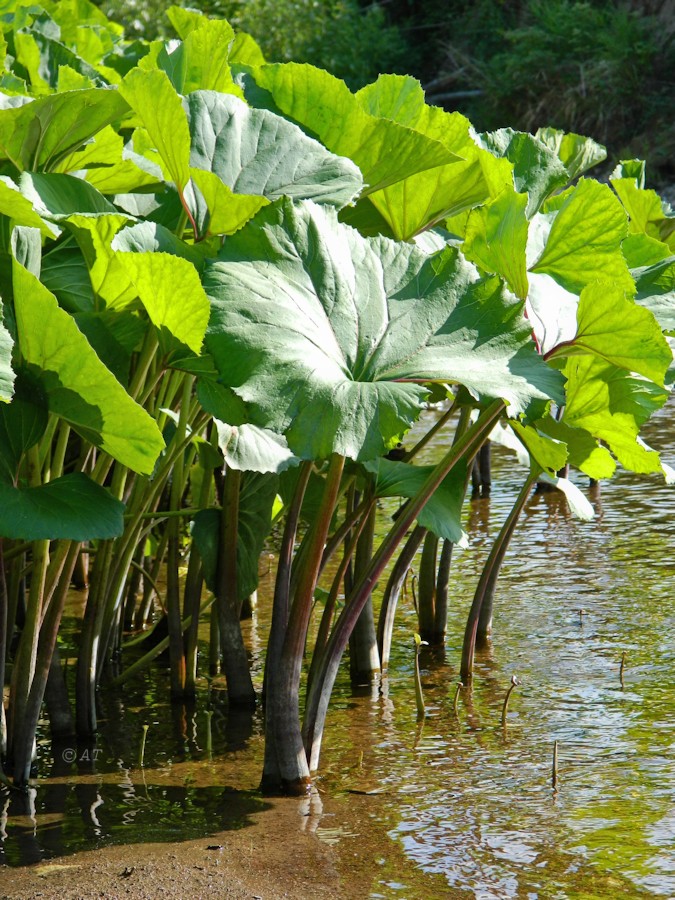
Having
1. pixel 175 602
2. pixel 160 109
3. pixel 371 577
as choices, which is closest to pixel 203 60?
pixel 160 109

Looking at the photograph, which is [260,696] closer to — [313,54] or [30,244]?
[30,244]

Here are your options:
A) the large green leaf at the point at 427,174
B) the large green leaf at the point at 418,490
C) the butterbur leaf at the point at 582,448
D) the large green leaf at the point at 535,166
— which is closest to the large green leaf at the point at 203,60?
the large green leaf at the point at 427,174

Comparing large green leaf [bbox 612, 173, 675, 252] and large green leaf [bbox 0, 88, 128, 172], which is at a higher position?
large green leaf [bbox 612, 173, 675, 252]

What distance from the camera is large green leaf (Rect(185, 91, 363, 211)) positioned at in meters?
1.84

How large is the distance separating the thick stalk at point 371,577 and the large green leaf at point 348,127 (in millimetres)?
407

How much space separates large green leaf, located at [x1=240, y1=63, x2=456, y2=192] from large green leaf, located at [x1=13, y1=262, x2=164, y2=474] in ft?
1.94

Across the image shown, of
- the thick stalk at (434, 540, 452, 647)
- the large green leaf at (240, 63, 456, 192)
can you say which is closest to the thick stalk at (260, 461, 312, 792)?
the large green leaf at (240, 63, 456, 192)

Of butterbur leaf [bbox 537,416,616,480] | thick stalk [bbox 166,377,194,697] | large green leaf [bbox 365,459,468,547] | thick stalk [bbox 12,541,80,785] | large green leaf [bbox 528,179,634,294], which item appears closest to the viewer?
large green leaf [bbox 528,179,634,294]

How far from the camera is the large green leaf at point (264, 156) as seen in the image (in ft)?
6.05

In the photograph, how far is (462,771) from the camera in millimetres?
2158

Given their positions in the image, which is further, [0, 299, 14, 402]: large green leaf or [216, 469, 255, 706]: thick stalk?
[216, 469, 255, 706]: thick stalk

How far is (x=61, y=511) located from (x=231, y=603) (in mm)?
735

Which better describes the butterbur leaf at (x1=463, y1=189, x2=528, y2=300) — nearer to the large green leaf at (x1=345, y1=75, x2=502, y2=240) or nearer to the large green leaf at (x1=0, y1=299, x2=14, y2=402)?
the large green leaf at (x1=345, y1=75, x2=502, y2=240)

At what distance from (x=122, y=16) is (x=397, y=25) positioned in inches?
241
